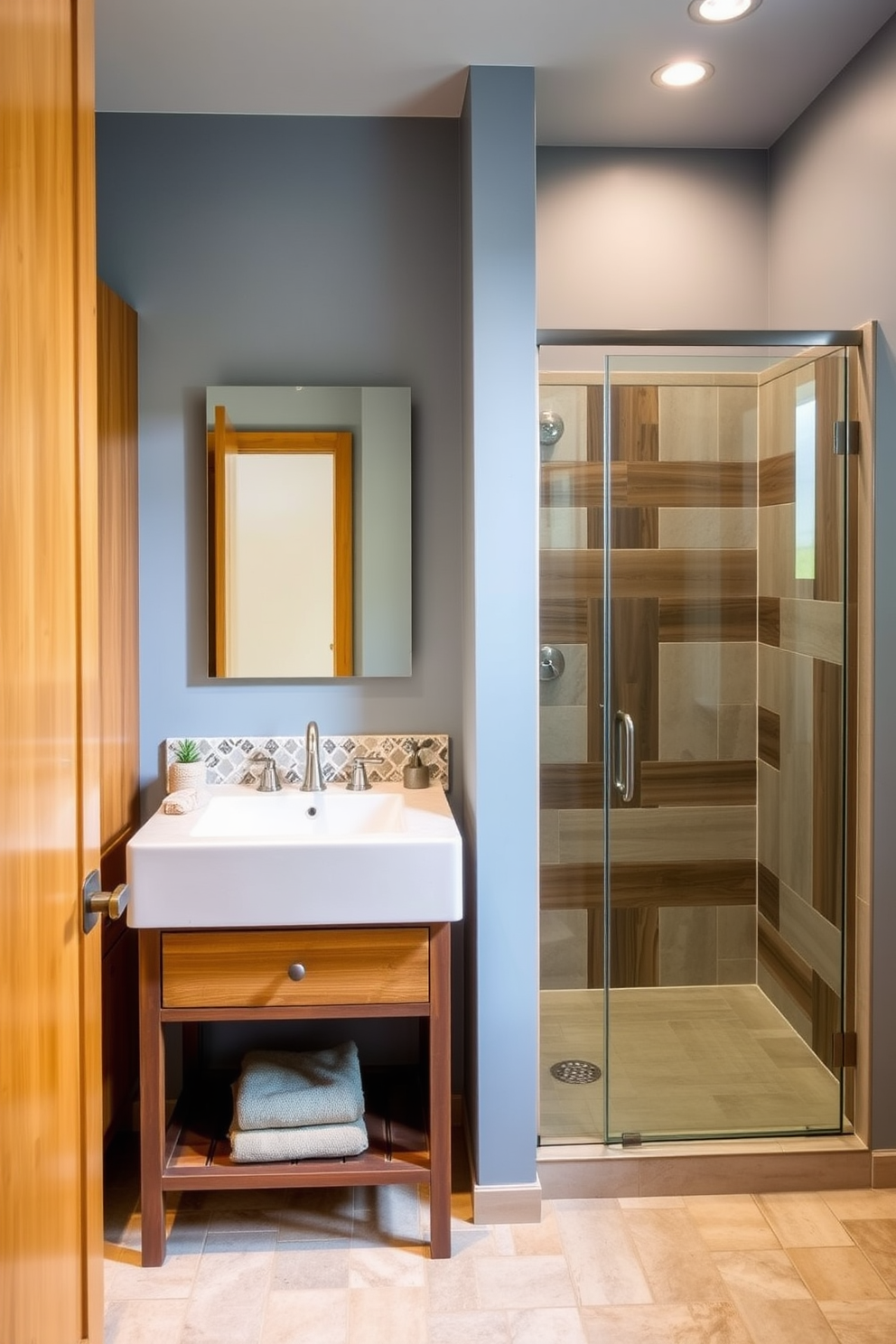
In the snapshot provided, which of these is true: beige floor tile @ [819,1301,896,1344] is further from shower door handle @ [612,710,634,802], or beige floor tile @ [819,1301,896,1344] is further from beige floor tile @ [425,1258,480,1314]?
shower door handle @ [612,710,634,802]

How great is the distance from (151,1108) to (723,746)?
1426 millimetres

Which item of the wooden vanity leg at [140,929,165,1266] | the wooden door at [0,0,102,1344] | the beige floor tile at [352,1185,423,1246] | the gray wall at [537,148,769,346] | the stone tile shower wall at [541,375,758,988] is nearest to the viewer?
the wooden door at [0,0,102,1344]

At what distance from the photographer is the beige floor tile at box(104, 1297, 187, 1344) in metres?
2.08

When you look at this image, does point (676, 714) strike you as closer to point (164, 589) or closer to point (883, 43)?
point (164, 589)

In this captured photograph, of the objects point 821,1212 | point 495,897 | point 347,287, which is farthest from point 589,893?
point 347,287

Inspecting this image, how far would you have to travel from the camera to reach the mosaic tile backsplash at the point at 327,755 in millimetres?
2861

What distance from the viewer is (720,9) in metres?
2.26

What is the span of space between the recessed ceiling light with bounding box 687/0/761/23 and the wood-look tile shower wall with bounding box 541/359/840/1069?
692mm

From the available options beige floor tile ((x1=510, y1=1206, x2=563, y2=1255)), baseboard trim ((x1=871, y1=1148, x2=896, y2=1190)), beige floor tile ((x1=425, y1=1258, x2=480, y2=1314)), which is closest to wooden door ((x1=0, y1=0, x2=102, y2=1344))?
beige floor tile ((x1=425, y1=1258, x2=480, y2=1314))

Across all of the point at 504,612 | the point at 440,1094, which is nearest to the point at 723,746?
the point at 504,612

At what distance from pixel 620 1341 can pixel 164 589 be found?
→ 6.22 feet

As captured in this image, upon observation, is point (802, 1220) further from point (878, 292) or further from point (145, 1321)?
point (878, 292)

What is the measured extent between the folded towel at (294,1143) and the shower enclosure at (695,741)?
495 mm

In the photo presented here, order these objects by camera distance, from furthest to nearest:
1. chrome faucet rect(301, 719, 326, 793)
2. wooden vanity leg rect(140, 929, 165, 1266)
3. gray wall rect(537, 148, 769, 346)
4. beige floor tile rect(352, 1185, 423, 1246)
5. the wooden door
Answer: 1. gray wall rect(537, 148, 769, 346)
2. chrome faucet rect(301, 719, 326, 793)
3. beige floor tile rect(352, 1185, 423, 1246)
4. wooden vanity leg rect(140, 929, 165, 1266)
5. the wooden door
